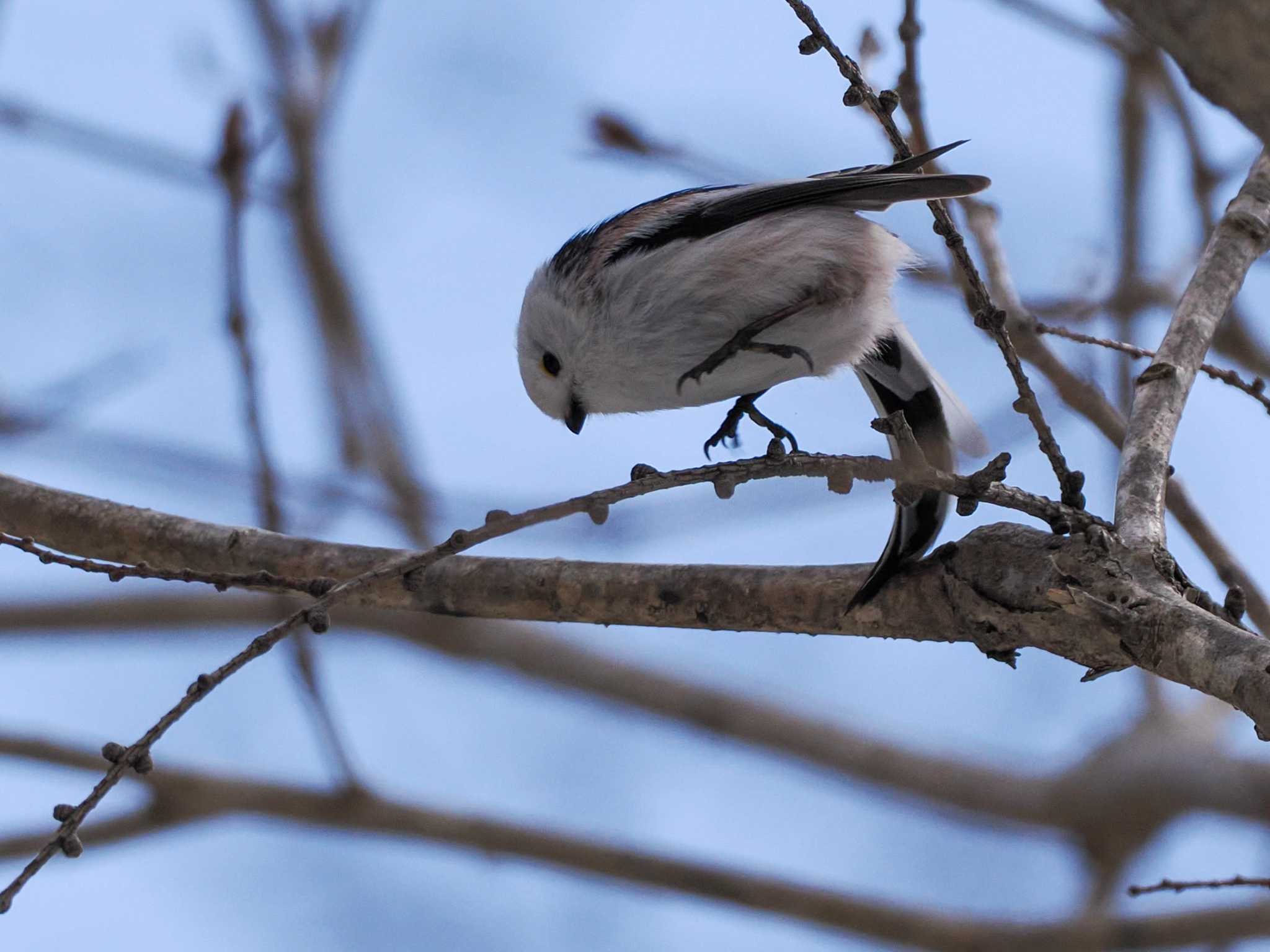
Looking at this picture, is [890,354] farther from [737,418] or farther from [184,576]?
[184,576]

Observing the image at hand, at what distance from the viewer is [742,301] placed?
7.61 feet

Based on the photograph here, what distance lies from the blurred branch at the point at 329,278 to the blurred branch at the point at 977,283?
3350 mm

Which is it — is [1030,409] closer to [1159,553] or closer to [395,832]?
[1159,553]

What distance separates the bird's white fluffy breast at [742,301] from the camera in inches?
91.5

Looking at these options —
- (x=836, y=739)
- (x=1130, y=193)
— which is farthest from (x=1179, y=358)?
(x=836, y=739)

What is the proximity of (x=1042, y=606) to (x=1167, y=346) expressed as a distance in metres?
0.56

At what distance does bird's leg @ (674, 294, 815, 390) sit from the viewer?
2.26 m

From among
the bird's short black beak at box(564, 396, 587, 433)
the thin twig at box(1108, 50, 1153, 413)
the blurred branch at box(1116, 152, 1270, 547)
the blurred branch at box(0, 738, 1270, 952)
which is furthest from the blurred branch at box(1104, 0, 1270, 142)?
the blurred branch at box(0, 738, 1270, 952)

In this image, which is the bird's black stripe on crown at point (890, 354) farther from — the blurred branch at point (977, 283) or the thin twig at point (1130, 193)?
the thin twig at point (1130, 193)

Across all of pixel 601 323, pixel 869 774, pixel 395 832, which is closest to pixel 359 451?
pixel 395 832

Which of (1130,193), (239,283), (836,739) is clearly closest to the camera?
(239,283)

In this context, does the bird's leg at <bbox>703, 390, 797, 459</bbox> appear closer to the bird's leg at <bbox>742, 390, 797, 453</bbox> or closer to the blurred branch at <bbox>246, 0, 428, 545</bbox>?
the bird's leg at <bbox>742, 390, 797, 453</bbox>

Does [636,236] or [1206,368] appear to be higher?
[636,236]

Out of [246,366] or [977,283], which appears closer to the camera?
[977,283]
